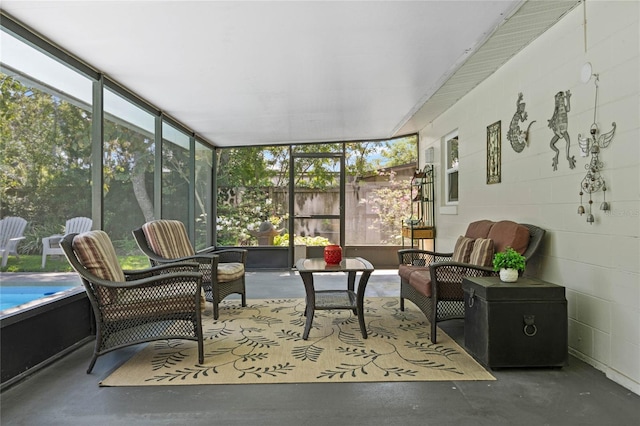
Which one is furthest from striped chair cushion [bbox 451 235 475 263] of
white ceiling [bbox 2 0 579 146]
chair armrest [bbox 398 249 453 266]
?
white ceiling [bbox 2 0 579 146]

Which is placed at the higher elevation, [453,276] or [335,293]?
[453,276]

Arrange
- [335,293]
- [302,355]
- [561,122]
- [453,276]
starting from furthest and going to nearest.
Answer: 1. [335,293]
2. [453,276]
3. [561,122]
4. [302,355]

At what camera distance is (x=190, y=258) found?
4023 millimetres

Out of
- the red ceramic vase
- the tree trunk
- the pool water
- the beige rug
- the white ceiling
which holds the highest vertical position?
the white ceiling

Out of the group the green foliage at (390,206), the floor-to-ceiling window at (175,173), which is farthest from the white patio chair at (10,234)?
the green foliage at (390,206)

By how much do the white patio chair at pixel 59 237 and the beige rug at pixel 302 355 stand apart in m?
0.99

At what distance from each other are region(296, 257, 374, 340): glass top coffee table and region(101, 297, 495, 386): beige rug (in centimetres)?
21

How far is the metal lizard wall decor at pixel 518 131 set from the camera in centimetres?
350

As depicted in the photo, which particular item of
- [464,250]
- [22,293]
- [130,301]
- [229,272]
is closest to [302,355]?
[130,301]

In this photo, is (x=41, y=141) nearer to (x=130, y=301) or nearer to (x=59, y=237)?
(x=59, y=237)

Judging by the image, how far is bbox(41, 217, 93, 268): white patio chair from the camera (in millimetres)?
2916

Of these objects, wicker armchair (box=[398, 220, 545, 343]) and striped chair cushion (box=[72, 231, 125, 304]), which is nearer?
striped chair cushion (box=[72, 231, 125, 304])

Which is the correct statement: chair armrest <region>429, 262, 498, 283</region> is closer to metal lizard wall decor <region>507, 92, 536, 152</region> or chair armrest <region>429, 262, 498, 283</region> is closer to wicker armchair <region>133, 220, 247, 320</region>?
metal lizard wall decor <region>507, 92, 536, 152</region>

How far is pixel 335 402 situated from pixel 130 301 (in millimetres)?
1515
